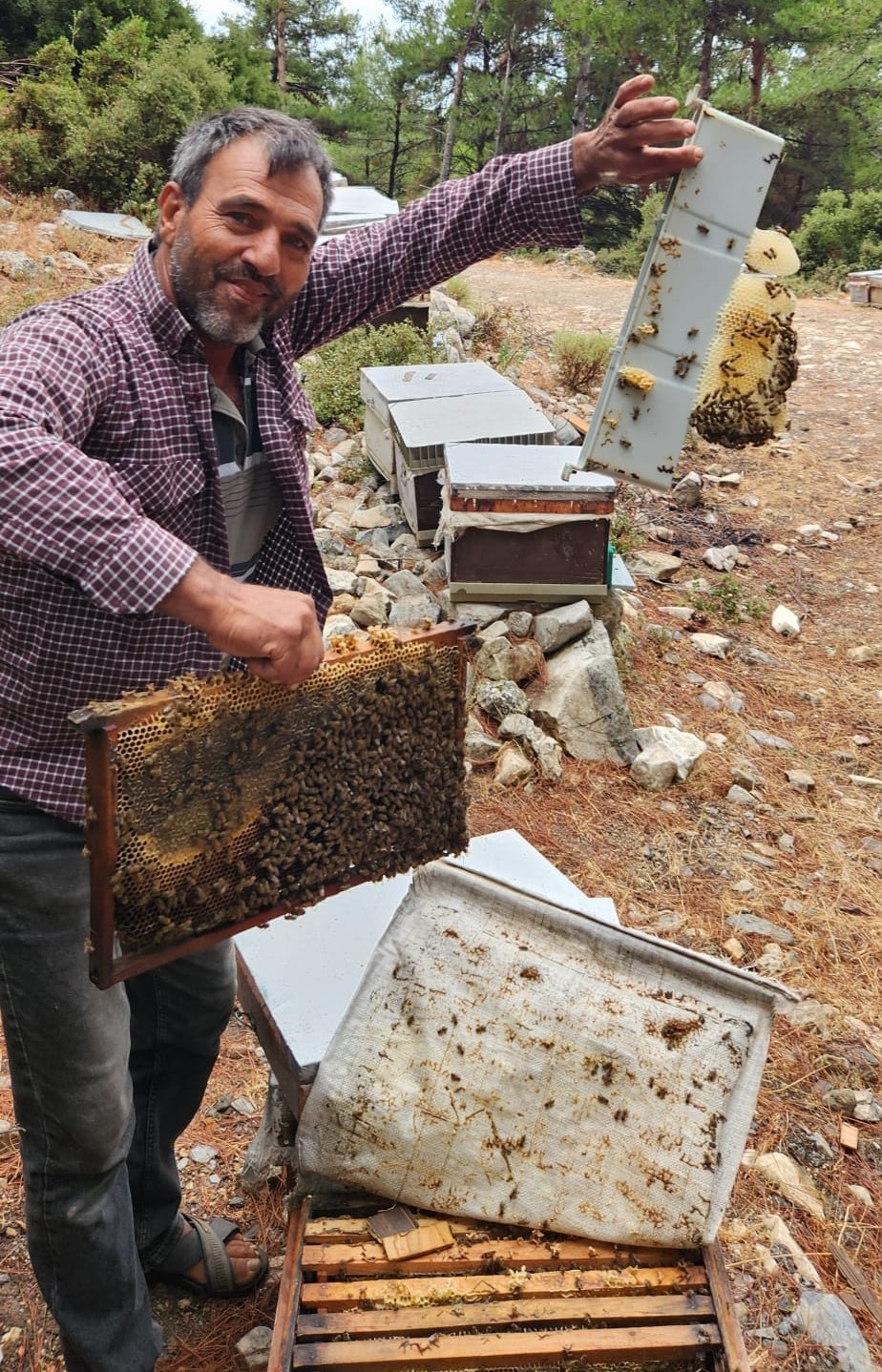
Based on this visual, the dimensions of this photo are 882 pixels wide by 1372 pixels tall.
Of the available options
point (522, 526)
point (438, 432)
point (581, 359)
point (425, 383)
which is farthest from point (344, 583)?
point (581, 359)

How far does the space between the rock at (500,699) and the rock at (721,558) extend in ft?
9.03

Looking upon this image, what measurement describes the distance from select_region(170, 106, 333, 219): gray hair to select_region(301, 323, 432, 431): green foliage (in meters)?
6.18

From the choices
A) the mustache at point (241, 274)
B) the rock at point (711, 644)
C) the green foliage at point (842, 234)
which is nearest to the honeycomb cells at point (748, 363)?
the mustache at point (241, 274)

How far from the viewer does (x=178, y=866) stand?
179 centimetres

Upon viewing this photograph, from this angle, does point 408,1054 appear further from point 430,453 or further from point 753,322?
point 430,453

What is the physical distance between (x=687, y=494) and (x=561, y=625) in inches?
140

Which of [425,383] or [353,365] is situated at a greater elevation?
[425,383]

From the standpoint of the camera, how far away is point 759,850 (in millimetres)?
4484

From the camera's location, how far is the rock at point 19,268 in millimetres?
10047

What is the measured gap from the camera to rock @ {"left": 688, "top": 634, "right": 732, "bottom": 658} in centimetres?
602

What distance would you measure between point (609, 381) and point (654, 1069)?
1476mm

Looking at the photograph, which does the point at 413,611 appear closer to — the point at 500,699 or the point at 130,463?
the point at 500,699

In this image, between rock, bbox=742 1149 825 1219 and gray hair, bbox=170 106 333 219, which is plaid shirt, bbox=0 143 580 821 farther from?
rock, bbox=742 1149 825 1219

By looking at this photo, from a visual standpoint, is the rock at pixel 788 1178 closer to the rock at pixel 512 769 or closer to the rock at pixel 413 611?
the rock at pixel 512 769
